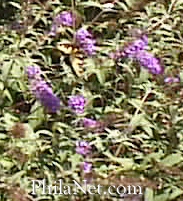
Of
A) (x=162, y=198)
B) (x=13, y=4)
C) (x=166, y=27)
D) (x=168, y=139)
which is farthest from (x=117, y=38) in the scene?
(x=162, y=198)

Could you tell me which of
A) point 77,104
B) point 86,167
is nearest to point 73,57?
point 77,104

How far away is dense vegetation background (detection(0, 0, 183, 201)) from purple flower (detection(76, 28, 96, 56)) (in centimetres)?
2

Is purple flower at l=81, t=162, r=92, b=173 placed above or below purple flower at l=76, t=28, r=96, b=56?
below

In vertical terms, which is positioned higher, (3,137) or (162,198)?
(3,137)

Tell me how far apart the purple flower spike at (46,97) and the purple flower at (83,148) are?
0.18 m

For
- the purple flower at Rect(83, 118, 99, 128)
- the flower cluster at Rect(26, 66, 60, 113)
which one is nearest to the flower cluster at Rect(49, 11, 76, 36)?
the flower cluster at Rect(26, 66, 60, 113)

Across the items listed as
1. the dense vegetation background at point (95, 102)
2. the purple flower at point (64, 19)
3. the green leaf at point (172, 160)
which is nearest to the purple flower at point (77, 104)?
the dense vegetation background at point (95, 102)

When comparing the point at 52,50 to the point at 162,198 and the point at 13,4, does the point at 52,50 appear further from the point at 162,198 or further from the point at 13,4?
the point at 162,198

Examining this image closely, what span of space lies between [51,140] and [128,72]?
22.1 inches

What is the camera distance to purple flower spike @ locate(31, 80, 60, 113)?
288 centimetres

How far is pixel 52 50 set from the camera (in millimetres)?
3553

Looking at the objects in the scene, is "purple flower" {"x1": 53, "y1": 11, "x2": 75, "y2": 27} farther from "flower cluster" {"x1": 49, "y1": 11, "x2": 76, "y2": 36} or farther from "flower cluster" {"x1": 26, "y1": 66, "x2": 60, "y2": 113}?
"flower cluster" {"x1": 26, "y1": 66, "x2": 60, "y2": 113}

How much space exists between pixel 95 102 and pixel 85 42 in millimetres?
333

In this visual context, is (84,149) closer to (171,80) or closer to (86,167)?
(86,167)
